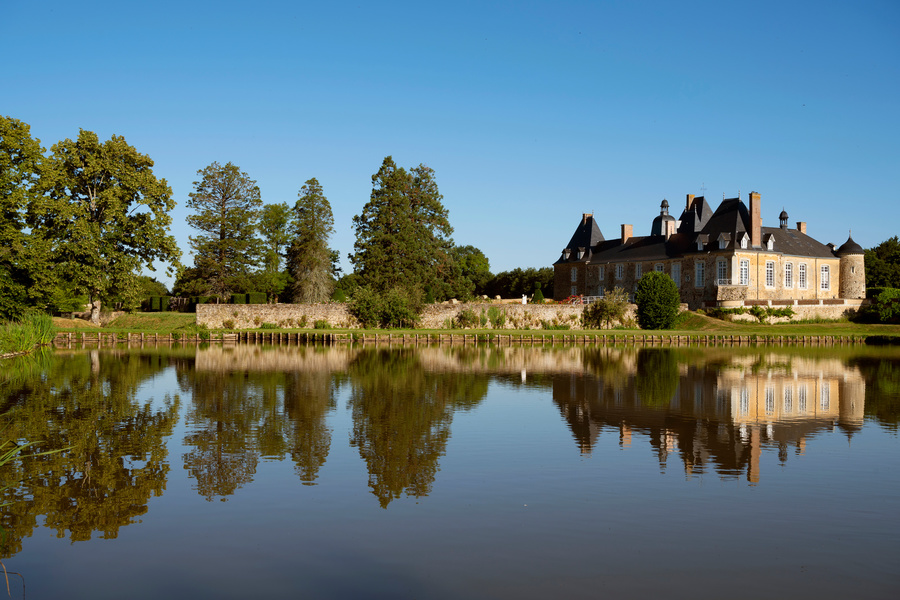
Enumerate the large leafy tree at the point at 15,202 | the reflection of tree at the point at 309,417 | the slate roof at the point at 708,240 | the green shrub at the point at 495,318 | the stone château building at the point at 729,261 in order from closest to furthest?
the reflection of tree at the point at 309,417, the large leafy tree at the point at 15,202, the green shrub at the point at 495,318, the stone château building at the point at 729,261, the slate roof at the point at 708,240

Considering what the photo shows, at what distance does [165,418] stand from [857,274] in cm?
5641

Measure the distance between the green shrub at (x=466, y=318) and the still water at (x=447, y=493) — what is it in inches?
1102

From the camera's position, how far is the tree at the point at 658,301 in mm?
47844

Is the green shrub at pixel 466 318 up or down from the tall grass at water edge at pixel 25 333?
up

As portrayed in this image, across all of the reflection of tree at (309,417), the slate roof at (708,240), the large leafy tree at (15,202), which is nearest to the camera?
the reflection of tree at (309,417)

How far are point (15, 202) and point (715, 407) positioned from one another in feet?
95.1

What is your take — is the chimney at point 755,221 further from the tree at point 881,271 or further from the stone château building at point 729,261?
the tree at point 881,271

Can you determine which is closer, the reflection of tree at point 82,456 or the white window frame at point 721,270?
the reflection of tree at point 82,456

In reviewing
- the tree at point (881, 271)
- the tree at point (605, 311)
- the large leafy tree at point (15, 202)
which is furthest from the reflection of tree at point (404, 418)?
the tree at point (881, 271)

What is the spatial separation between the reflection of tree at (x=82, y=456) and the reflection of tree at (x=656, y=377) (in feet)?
34.0

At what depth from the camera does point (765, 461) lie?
10.7 m

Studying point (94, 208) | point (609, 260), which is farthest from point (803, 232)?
point (94, 208)

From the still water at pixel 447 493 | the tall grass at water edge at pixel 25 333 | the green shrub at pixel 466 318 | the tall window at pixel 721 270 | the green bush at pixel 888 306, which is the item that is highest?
the tall window at pixel 721 270

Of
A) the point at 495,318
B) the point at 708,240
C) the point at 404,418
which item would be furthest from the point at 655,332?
the point at 404,418
